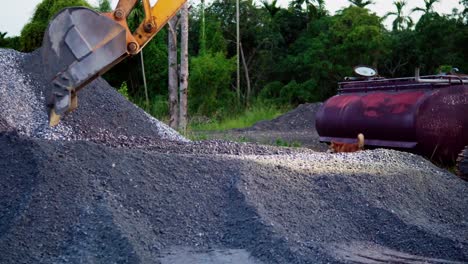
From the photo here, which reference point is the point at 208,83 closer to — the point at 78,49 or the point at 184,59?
the point at 184,59

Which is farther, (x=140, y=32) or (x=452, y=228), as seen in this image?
(x=140, y=32)

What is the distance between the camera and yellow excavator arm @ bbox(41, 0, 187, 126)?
605cm

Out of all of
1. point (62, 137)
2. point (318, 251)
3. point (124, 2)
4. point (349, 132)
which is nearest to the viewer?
point (318, 251)

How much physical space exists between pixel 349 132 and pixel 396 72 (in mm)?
16059

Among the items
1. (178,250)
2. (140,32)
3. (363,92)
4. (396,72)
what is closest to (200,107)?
(396,72)

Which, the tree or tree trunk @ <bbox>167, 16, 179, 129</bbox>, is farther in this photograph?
the tree

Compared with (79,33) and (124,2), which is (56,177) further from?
(124,2)

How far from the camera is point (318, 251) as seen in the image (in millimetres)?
4648

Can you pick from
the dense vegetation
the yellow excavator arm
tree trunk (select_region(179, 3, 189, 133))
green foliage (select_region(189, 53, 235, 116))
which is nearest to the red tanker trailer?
tree trunk (select_region(179, 3, 189, 133))

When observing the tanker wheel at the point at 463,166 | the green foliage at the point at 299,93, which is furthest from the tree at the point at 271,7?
the tanker wheel at the point at 463,166

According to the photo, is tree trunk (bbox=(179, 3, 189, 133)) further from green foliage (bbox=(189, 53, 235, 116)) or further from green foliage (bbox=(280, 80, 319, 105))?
green foliage (bbox=(280, 80, 319, 105))

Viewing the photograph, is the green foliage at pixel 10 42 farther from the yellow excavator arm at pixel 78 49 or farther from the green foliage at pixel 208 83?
the yellow excavator arm at pixel 78 49

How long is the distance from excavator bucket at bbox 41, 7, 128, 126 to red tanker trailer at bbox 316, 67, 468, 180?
3.99m

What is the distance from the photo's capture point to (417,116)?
28.2 feet
